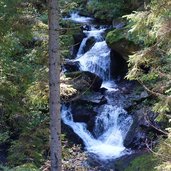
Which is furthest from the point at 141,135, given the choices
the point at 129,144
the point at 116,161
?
the point at 116,161

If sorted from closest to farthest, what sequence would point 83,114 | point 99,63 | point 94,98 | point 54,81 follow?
point 54,81 < point 83,114 < point 94,98 < point 99,63

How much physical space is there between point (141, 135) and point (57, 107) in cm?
863

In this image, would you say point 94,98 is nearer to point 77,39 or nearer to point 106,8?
point 77,39

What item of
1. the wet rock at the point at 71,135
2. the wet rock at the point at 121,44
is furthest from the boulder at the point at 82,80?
the wet rock at the point at 121,44

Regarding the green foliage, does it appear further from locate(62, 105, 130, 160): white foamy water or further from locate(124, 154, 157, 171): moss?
locate(124, 154, 157, 171): moss

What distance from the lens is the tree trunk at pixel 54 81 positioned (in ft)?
19.3

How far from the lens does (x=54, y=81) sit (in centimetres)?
599

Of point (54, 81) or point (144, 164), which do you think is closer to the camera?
point (54, 81)

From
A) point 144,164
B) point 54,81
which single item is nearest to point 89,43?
point 144,164

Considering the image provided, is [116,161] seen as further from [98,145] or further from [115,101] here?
[115,101]

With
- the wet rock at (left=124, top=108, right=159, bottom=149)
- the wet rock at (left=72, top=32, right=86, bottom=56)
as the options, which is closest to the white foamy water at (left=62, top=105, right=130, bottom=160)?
the wet rock at (left=124, top=108, right=159, bottom=149)

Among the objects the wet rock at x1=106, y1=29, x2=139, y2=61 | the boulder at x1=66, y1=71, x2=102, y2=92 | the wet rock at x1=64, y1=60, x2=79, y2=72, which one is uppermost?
the wet rock at x1=106, y1=29, x2=139, y2=61

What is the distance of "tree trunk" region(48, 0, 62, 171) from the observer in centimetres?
588

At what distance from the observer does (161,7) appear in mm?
6543
